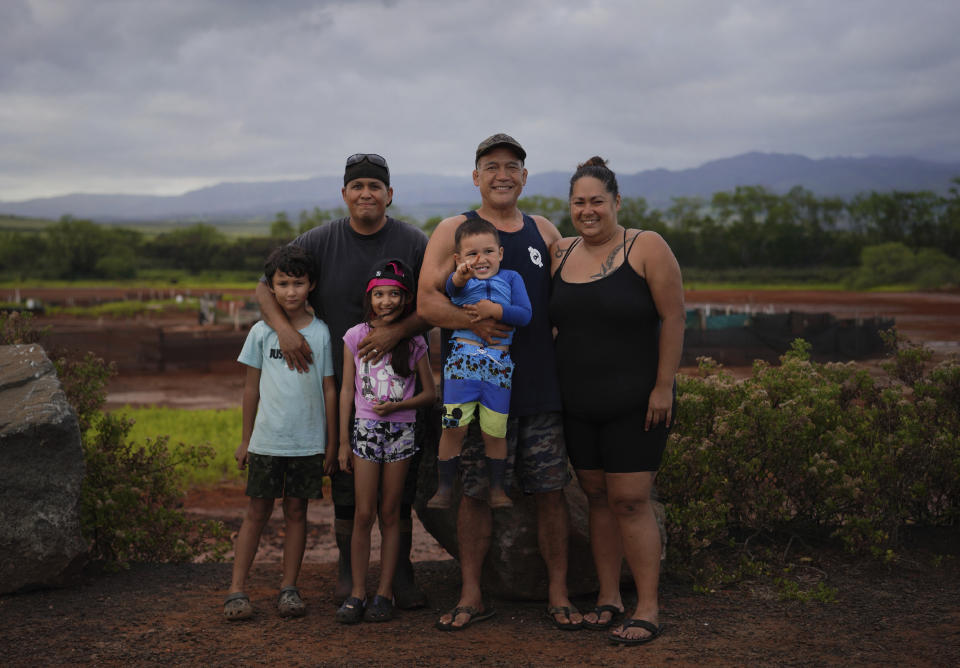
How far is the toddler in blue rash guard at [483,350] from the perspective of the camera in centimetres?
337

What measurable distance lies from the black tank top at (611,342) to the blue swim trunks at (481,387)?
0.31 meters

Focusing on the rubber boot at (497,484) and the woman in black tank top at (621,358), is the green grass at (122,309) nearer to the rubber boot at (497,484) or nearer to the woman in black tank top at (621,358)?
the rubber boot at (497,484)

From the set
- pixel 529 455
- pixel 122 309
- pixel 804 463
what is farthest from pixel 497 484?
pixel 122 309

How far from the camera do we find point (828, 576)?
4422mm

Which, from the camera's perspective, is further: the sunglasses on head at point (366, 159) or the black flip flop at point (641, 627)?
the sunglasses on head at point (366, 159)

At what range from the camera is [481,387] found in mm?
3400

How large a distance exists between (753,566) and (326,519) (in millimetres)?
4778

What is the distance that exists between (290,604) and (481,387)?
A: 4.79 feet

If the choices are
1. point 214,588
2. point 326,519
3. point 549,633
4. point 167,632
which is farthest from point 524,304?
point 326,519

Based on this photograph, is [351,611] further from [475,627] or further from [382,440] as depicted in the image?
[382,440]

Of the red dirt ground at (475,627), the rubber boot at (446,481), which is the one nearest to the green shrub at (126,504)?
the red dirt ground at (475,627)

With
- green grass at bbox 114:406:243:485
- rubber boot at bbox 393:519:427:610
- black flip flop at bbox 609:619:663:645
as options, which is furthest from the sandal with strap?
green grass at bbox 114:406:243:485

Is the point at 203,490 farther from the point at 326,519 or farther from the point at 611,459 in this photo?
the point at 611,459

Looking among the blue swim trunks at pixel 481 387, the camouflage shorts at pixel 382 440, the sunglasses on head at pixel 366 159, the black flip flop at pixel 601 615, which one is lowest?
the black flip flop at pixel 601 615
